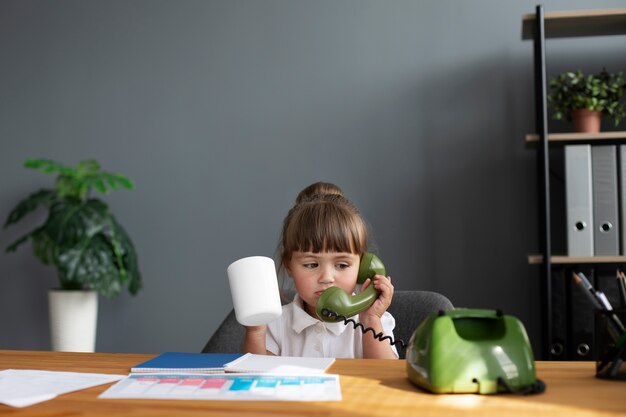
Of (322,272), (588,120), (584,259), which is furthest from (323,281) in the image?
(588,120)

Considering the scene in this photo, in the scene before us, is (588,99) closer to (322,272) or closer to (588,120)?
(588,120)

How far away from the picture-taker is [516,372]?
83 centimetres

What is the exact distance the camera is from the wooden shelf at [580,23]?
2.55 metres

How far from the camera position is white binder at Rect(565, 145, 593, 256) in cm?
249

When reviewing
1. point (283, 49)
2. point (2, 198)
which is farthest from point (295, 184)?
point (2, 198)

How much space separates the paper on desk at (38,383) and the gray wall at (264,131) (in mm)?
2135

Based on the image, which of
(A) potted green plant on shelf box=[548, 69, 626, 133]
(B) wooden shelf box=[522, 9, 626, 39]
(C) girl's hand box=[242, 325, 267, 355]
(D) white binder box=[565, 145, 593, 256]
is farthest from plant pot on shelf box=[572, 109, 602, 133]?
(C) girl's hand box=[242, 325, 267, 355]

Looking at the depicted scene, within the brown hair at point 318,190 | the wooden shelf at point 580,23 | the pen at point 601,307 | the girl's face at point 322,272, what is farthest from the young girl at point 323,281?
the wooden shelf at point 580,23

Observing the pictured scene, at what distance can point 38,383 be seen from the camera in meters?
0.92

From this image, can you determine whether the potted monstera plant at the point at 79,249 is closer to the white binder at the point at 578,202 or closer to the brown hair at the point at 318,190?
the brown hair at the point at 318,190

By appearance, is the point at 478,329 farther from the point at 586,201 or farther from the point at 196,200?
the point at 196,200

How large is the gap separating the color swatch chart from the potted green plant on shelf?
1950 millimetres

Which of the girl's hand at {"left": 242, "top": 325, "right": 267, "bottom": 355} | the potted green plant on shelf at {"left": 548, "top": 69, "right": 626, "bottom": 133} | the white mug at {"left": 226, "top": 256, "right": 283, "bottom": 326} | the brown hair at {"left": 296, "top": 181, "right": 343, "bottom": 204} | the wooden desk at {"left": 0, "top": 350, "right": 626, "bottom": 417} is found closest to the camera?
the wooden desk at {"left": 0, "top": 350, "right": 626, "bottom": 417}

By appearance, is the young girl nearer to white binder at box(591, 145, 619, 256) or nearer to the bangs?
the bangs
